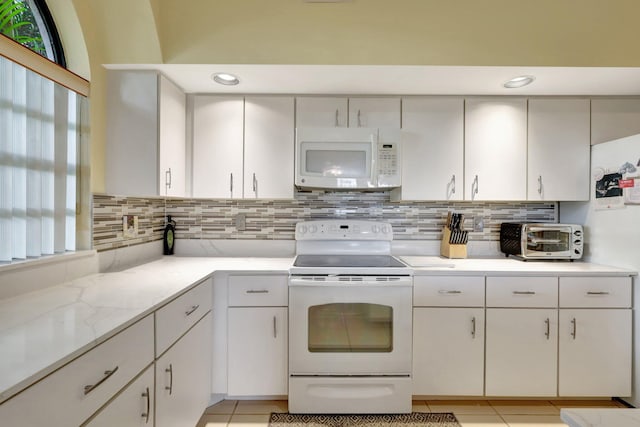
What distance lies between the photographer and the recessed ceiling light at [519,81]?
6.60 feet

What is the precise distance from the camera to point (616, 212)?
6.89ft

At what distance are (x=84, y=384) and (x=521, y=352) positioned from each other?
7.24ft

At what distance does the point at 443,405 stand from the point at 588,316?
3.38 feet

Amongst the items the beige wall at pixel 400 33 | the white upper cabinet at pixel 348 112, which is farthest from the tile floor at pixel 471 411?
the white upper cabinet at pixel 348 112

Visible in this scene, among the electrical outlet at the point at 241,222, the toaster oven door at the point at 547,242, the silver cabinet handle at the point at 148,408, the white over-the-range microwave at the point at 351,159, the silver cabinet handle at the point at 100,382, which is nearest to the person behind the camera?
the silver cabinet handle at the point at 100,382

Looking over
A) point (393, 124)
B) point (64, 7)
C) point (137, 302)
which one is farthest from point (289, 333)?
point (64, 7)

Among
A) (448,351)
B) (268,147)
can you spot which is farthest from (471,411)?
(268,147)

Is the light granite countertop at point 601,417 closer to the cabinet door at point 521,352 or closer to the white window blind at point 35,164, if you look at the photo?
the cabinet door at point 521,352

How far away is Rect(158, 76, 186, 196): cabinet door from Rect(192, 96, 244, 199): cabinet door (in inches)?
3.4

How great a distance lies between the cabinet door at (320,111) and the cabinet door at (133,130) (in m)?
0.89

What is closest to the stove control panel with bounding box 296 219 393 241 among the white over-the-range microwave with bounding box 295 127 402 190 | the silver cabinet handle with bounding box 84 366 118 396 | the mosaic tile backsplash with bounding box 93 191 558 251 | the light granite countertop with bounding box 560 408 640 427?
the mosaic tile backsplash with bounding box 93 191 558 251

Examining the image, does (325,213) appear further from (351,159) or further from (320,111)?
(320,111)

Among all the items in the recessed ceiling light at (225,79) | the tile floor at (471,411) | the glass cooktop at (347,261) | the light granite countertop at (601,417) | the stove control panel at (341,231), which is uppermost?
the recessed ceiling light at (225,79)

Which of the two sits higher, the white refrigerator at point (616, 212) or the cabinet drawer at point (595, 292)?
the white refrigerator at point (616, 212)
